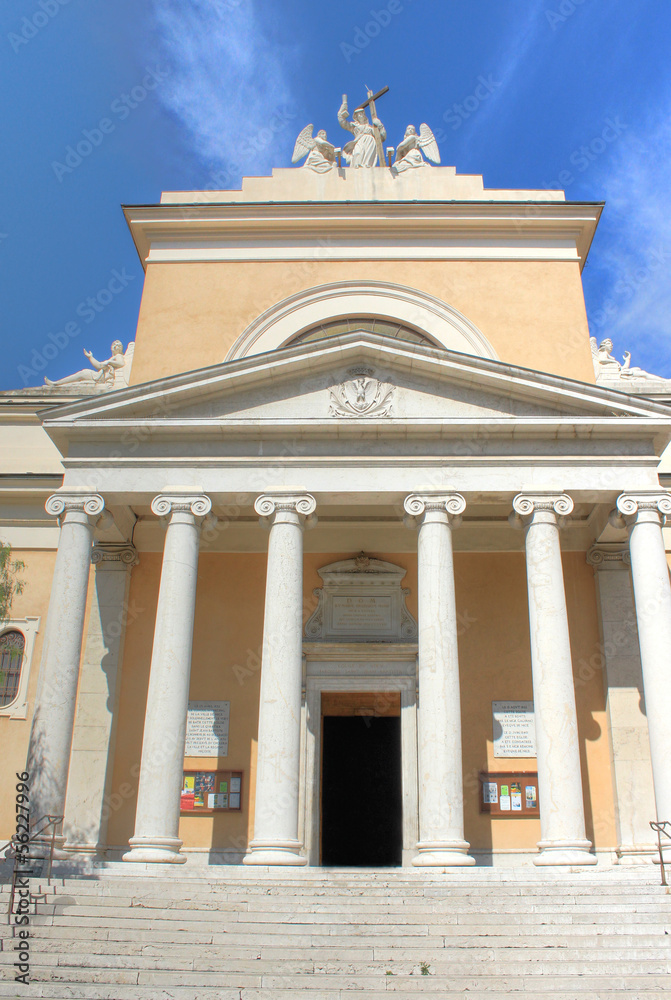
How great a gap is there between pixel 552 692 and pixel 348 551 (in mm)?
5389

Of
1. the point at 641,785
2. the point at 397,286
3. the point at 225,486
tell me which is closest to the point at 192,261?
the point at 397,286

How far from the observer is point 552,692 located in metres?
13.0

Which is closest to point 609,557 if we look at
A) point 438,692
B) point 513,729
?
point 513,729

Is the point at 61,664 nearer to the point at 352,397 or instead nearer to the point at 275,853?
the point at 275,853

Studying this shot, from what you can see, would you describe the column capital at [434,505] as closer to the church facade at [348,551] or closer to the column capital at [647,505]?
the church facade at [348,551]

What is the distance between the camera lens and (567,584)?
16.9 metres

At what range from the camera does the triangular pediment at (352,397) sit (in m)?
14.2

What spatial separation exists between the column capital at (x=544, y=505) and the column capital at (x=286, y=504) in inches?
126

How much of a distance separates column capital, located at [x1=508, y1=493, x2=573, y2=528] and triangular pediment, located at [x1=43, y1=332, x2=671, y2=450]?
1151mm

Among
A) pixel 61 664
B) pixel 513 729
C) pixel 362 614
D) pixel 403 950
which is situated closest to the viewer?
pixel 403 950

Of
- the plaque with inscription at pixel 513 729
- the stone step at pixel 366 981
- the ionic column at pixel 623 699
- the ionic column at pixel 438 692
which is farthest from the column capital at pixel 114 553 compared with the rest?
the stone step at pixel 366 981

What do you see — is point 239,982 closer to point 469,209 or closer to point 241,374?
point 241,374

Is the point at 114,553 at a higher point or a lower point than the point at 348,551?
lower

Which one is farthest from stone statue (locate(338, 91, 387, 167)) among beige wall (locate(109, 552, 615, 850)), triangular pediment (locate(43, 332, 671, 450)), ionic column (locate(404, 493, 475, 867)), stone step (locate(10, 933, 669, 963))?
stone step (locate(10, 933, 669, 963))
